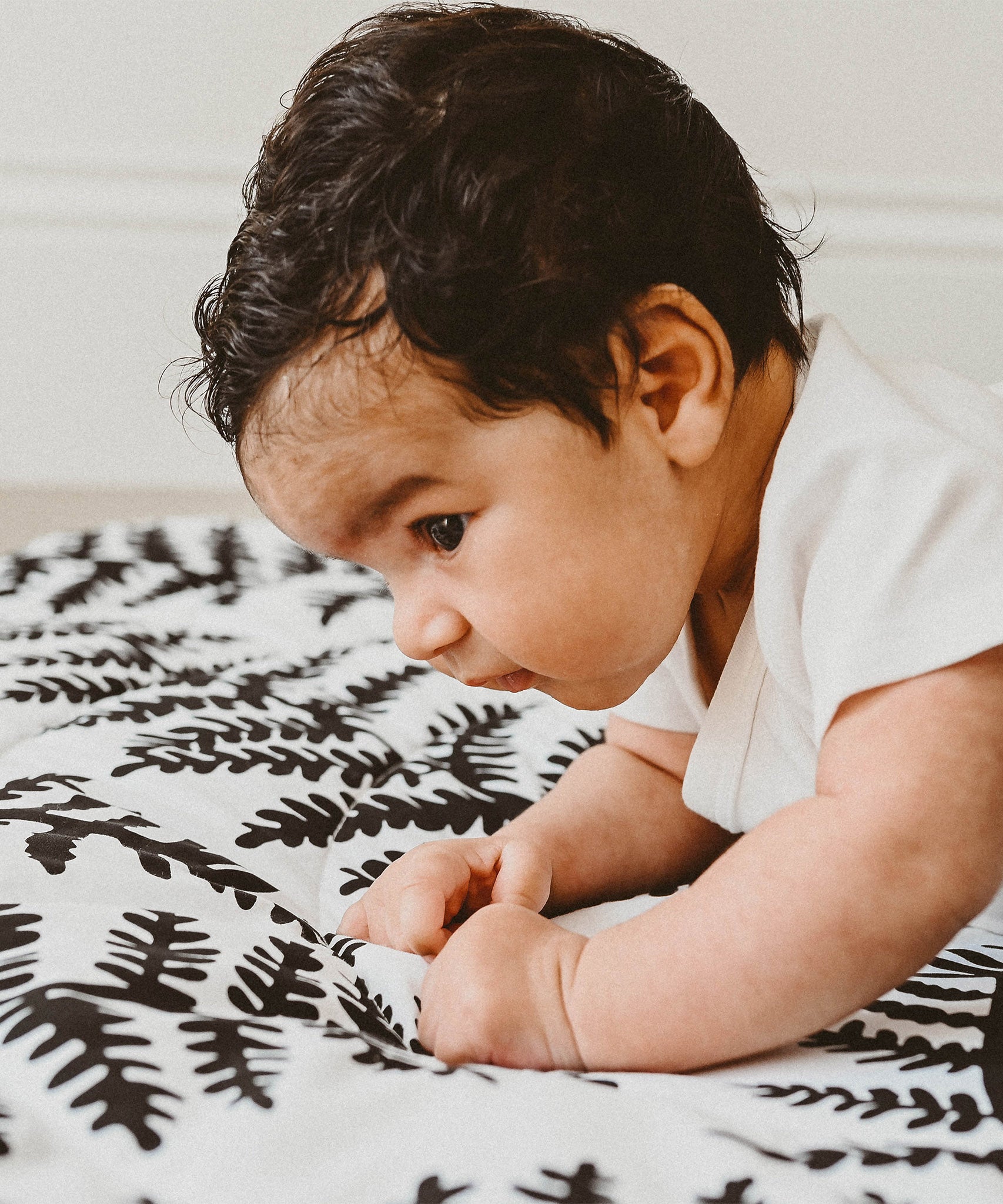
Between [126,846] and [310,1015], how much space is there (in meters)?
0.17

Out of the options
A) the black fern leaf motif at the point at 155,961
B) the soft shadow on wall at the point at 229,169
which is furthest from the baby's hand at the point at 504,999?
the soft shadow on wall at the point at 229,169

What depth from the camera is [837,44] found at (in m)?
1.76

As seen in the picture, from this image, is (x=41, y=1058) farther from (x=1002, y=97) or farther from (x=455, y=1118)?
(x=1002, y=97)

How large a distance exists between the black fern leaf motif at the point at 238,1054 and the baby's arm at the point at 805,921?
98mm

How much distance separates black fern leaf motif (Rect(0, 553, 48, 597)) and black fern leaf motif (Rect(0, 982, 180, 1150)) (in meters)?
0.81

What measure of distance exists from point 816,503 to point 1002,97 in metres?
1.40

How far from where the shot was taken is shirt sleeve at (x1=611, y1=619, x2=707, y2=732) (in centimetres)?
85

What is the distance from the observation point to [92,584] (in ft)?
4.12

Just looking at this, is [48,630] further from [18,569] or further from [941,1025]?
[941,1025]

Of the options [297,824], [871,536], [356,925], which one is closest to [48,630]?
[297,824]

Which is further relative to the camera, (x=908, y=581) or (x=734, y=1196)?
(x=908, y=581)

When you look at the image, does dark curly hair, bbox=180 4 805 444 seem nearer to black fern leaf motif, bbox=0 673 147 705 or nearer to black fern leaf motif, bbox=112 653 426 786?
black fern leaf motif, bbox=112 653 426 786

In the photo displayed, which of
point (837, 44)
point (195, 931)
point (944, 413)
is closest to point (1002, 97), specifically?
point (837, 44)

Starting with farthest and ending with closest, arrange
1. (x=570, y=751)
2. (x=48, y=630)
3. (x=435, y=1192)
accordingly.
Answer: (x=48, y=630) < (x=570, y=751) < (x=435, y=1192)
